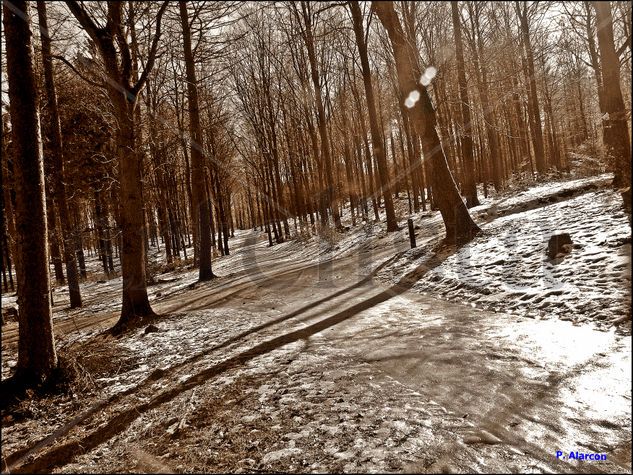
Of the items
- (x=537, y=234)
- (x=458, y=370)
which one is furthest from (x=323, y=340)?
(x=537, y=234)

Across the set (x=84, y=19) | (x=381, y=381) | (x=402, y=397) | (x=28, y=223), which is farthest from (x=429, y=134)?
(x=28, y=223)

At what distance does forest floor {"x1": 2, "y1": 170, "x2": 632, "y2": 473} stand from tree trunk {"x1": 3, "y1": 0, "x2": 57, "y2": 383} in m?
0.43

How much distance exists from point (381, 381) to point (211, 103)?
49.2 ft

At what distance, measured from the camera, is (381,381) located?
3934mm

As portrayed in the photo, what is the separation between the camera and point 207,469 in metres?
2.75

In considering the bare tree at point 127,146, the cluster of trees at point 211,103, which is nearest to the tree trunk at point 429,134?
the cluster of trees at point 211,103

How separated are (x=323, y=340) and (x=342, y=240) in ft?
41.1

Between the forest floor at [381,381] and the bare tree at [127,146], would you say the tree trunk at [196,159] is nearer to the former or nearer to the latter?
the bare tree at [127,146]

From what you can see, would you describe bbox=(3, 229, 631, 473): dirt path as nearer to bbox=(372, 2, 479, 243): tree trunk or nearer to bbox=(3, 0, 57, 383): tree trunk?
bbox=(3, 0, 57, 383): tree trunk

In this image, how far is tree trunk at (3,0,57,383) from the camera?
4258 mm

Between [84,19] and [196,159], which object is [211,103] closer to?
[196,159]

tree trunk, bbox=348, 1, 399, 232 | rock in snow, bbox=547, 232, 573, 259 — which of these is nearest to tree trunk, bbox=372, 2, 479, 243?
rock in snow, bbox=547, 232, 573, 259

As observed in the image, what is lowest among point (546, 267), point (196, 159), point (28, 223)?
point (546, 267)

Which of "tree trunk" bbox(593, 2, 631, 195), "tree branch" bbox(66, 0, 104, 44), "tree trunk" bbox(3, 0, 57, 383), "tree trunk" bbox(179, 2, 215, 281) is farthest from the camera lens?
"tree trunk" bbox(179, 2, 215, 281)
